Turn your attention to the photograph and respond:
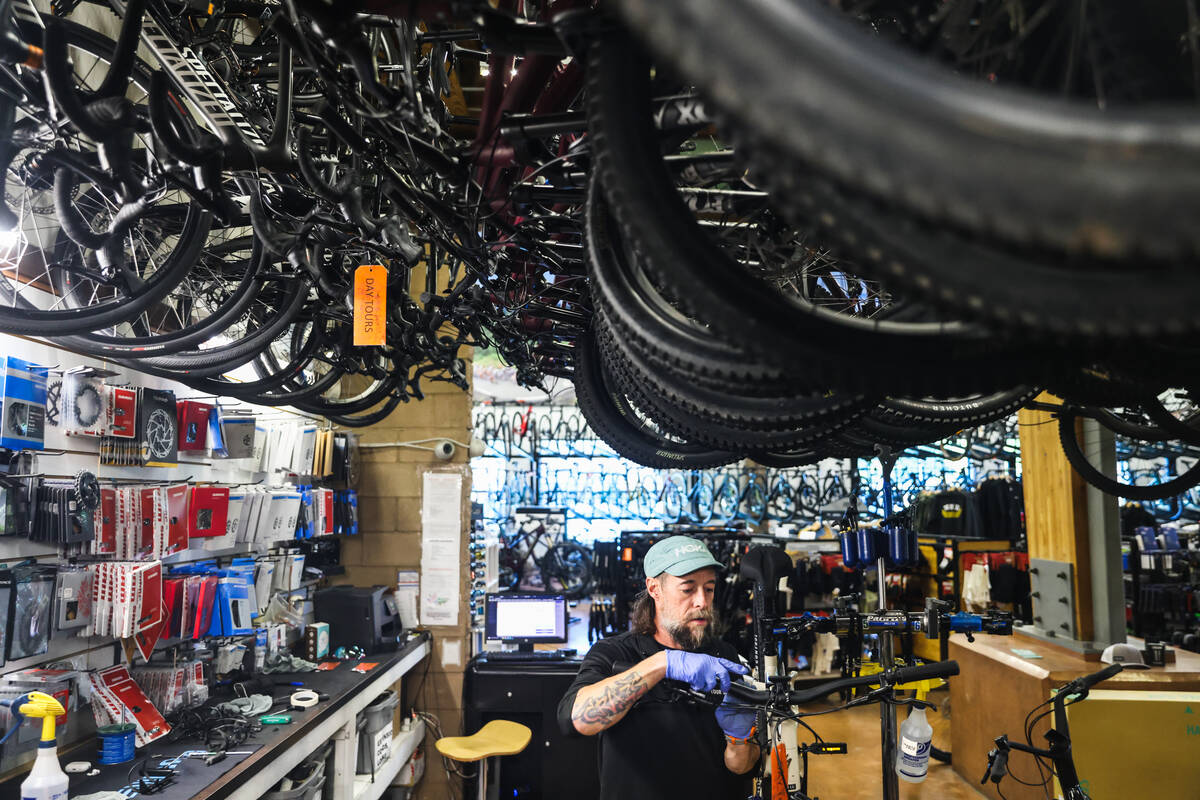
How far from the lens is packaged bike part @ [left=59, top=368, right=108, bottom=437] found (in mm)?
2850

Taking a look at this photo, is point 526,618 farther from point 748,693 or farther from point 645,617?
point 748,693

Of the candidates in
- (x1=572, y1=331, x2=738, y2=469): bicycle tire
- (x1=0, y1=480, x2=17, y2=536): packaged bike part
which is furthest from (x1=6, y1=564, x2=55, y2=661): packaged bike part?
(x1=572, y1=331, x2=738, y2=469): bicycle tire

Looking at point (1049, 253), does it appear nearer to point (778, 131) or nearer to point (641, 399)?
point (778, 131)

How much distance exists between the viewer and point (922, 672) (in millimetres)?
2389

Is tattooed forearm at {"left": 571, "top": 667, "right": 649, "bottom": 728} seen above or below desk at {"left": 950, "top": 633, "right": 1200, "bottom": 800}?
above

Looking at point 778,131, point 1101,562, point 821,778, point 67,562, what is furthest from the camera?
point 821,778

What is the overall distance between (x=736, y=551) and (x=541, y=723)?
→ 299cm

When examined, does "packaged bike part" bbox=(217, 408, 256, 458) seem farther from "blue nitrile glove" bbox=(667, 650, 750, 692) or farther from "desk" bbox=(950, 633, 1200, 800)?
"desk" bbox=(950, 633, 1200, 800)

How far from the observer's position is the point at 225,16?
192 cm

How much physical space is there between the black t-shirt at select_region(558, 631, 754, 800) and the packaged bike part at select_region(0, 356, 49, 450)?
208 cm

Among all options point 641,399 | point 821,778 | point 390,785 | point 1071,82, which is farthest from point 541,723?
point 1071,82

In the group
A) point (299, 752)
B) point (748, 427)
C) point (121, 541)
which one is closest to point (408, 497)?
point (299, 752)

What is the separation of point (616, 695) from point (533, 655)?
3244mm

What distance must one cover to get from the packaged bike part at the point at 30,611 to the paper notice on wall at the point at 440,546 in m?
3.18
